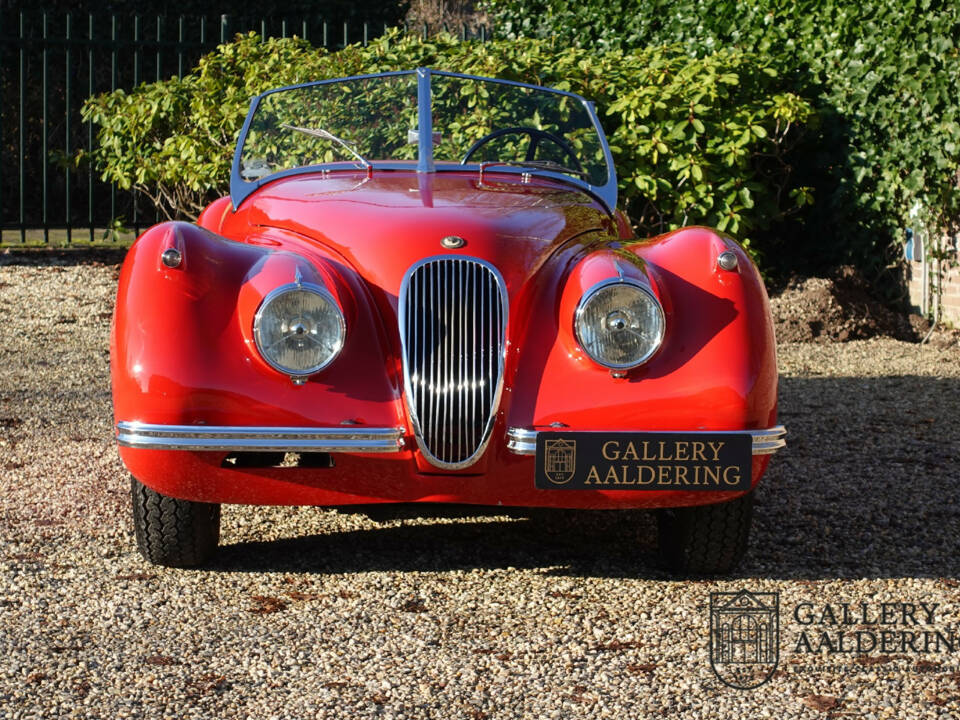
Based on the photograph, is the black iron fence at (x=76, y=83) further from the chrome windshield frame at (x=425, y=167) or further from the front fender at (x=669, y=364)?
the front fender at (x=669, y=364)

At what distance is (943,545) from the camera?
13.4 ft

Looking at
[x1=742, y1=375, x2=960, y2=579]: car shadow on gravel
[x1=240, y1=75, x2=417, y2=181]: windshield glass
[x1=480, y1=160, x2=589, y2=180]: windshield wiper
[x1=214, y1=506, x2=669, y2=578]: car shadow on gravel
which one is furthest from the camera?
[x1=240, y1=75, x2=417, y2=181]: windshield glass

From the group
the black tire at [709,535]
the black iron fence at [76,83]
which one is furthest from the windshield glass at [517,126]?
the black iron fence at [76,83]

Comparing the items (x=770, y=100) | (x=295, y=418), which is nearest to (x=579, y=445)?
(x=295, y=418)

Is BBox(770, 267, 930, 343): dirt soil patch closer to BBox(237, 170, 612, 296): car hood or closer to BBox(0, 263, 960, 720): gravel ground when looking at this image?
BBox(0, 263, 960, 720): gravel ground

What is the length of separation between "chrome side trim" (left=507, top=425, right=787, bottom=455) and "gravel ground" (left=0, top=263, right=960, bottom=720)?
0.46m

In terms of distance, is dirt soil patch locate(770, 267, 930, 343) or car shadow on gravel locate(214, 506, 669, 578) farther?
dirt soil patch locate(770, 267, 930, 343)

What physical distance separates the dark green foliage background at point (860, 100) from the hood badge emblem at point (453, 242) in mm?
5152

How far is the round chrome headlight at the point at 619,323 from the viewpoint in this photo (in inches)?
135

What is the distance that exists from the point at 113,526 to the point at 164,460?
0.94m

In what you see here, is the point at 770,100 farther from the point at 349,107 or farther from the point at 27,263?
the point at 27,263

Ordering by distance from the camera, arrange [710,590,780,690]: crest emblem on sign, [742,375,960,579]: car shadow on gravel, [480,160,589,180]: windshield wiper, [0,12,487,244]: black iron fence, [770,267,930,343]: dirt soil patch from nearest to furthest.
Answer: [710,590,780,690]: crest emblem on sign
[742,375,960,579]: car shadow on gravel
[480,160,589,180]: windshield wiper
[770,267,930,343]: dirt soil patch
[0,12,487,244]: black iron fence

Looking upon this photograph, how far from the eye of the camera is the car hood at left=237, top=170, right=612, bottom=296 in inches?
141

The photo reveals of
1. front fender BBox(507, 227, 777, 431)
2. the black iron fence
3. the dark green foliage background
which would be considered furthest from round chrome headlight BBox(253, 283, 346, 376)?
the black iron fence
